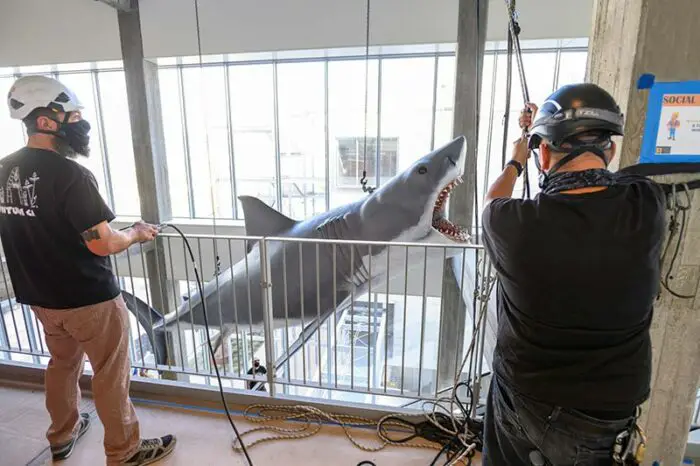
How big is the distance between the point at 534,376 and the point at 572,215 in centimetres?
42

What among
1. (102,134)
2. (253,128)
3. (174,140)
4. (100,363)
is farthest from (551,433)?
(102,134)

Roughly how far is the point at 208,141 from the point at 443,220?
20.3 ft

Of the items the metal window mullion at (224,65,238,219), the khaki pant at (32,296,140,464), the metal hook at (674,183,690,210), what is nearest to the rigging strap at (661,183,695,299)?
the metal hook at (674,183,690,210)

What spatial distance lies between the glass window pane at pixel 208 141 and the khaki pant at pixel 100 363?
20.6ft

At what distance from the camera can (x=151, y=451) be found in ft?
6.00

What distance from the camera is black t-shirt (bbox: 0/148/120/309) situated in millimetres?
1447

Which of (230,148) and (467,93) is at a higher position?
(467,93)

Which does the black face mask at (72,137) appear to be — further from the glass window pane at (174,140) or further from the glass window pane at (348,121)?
the glass window pane at (174,140)

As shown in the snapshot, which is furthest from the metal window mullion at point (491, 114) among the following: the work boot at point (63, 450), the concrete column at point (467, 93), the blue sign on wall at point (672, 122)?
the work boot at point (63, 450)

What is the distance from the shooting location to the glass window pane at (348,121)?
6.97 metres

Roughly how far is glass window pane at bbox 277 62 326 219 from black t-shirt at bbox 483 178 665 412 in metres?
6.86

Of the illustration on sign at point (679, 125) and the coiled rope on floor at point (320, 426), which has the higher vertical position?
the illustration on sign at point (679, 125)

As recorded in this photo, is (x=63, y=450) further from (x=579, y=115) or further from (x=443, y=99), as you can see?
(x=443, y=99)

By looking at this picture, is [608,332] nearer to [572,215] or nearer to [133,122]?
[572,215]
